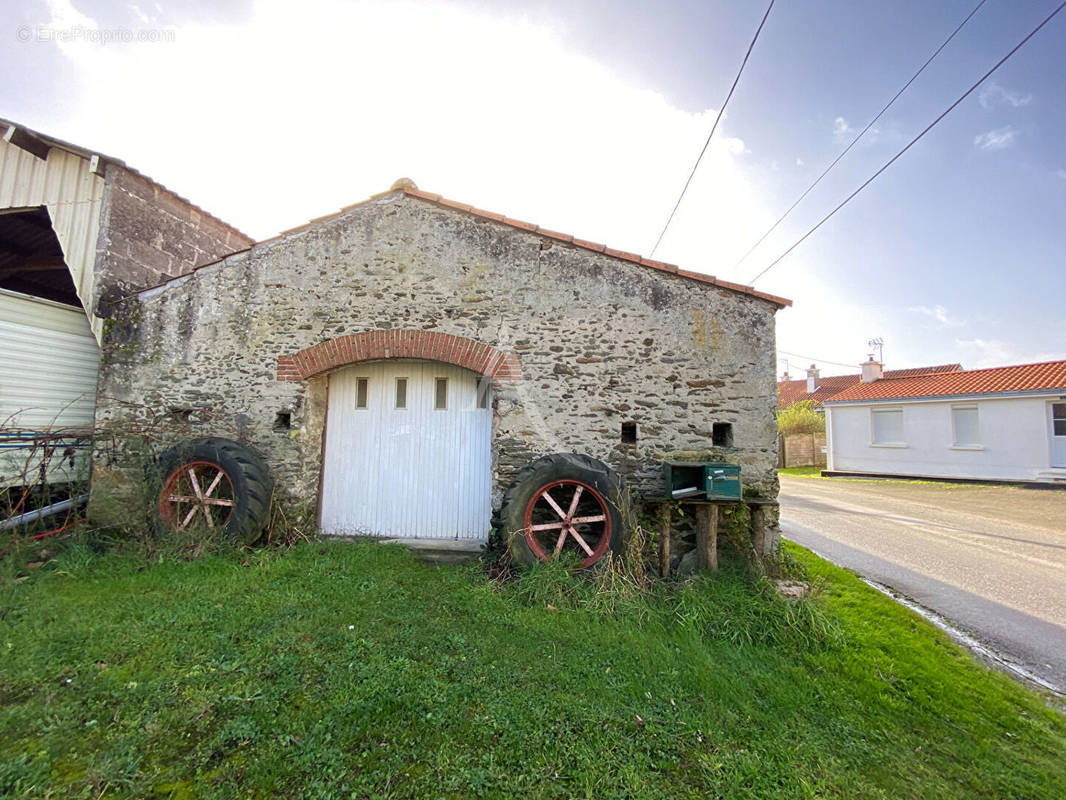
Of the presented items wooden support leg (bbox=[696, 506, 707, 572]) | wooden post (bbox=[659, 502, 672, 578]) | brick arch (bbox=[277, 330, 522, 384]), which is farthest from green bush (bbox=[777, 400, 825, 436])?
brick arch (bbox=[277, 330, 522, 384])

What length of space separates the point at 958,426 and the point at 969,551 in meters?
11.6

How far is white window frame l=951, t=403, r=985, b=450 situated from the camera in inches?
554

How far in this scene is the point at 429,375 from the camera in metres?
5.82

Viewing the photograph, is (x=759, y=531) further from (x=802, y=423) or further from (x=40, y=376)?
(x=802, y=423)

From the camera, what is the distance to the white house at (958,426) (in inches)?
508

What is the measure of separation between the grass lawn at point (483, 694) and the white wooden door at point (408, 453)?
1373 millimetres

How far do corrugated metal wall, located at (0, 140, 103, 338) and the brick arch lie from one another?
3.46 metres

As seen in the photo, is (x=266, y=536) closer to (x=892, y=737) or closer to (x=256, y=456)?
(x=256, y=456)

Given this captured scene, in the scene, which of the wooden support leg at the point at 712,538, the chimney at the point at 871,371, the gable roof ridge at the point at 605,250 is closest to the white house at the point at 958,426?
the chimney at the point at 871,371

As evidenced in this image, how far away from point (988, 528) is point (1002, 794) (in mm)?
8370

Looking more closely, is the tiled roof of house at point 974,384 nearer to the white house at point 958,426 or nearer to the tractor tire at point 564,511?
the white house at point 958,426

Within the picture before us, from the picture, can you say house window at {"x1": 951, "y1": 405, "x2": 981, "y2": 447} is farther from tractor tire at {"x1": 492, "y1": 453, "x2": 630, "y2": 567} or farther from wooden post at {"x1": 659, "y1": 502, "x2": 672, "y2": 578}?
tractor tire at {"x1": 492, "y1": 453, "x2": 630, "y2": 567}

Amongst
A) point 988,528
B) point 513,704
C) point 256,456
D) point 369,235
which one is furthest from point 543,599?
point 988,528

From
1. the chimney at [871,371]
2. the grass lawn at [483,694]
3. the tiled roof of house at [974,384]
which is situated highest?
the chimney at [871,371]
